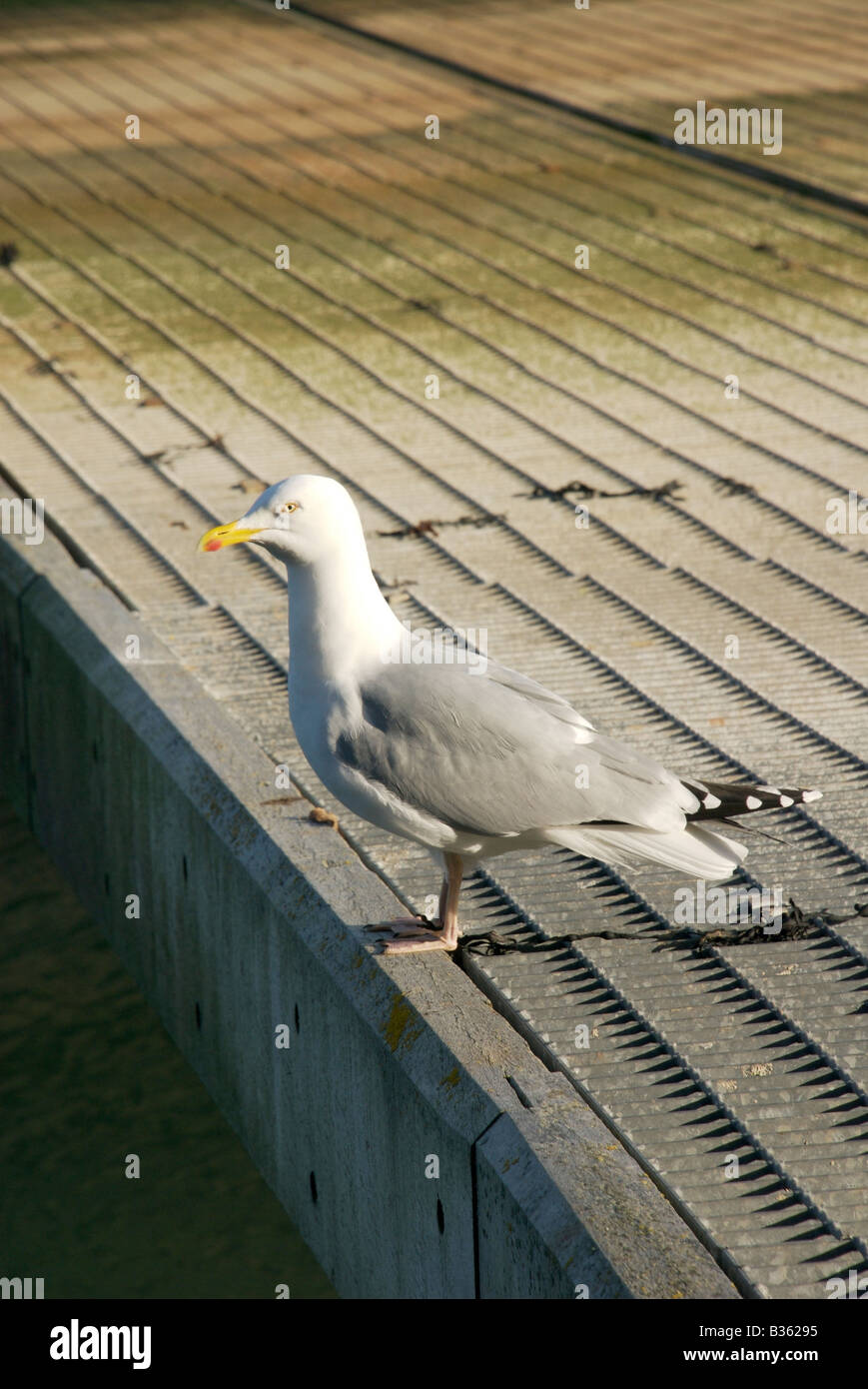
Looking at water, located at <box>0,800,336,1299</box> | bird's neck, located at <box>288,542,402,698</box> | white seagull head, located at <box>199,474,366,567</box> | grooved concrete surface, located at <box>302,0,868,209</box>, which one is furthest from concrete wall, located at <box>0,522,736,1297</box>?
grooved concrete surface, located at <box>302,0,868,209</box>

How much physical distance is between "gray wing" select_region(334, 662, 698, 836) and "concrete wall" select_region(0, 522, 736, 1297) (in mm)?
448

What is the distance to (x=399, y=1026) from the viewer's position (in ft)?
13.7

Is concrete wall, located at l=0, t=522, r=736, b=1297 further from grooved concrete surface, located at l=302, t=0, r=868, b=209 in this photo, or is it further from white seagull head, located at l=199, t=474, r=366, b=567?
grooved concrete surface, located at l=302, t=0, r=868, b=209

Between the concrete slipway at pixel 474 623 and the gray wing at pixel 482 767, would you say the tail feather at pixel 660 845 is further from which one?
the concrete slipway at pixel 474 623

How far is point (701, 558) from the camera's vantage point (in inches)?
277

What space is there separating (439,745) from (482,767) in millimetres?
107

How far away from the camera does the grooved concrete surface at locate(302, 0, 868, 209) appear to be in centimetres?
1324

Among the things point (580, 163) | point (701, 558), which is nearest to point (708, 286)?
point (580, 163)

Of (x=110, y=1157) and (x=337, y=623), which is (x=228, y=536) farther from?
(x=110, y=1157)

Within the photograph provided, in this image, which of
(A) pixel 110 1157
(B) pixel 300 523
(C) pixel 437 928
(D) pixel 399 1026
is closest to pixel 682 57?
(A) pixel 110 1157

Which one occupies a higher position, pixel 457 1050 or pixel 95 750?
pixel 457 1050

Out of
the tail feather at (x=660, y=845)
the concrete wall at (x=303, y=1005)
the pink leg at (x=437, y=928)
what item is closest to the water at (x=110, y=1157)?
the concrete wall at (x=303, y=1005)

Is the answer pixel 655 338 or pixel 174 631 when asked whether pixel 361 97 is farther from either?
pixel 174 631

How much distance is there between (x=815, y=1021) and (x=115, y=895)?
284 cm
